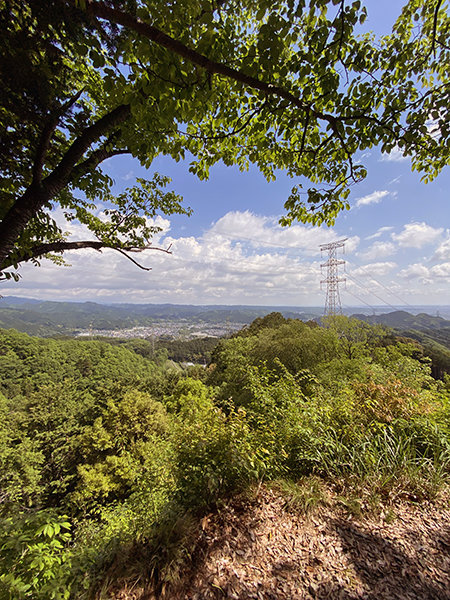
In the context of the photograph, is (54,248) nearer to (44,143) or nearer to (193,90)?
(44,143)

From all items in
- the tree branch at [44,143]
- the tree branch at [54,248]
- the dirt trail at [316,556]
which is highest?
the tree branch at [44,143]

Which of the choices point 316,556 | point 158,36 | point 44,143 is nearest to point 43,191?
point 44,143

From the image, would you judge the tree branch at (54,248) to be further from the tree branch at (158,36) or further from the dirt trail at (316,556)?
the dirt trail at (316,556)

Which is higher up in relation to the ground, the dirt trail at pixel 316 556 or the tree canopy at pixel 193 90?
the tree canopy at pixel 193 90

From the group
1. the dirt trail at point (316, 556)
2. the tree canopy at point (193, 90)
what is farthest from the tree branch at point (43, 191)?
the dirt trail at point (316, 556)

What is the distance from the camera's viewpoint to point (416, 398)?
4.60m

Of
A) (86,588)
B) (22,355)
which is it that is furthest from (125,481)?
(22,355)

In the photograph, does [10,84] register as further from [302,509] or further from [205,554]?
[302,509]

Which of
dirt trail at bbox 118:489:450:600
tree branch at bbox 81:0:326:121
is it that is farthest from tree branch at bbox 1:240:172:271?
dirt trail at bbox 118:489:450:600

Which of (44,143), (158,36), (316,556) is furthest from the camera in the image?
(44,143)

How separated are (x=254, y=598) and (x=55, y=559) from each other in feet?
5.75

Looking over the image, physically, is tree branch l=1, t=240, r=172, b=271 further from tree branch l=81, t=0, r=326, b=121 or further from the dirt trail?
the dirt trail

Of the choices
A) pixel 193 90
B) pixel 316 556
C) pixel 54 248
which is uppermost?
pixel 193 90

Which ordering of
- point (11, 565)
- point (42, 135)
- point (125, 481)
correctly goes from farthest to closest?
point (125, 481)
point (42, 135)
point (11, 565)
